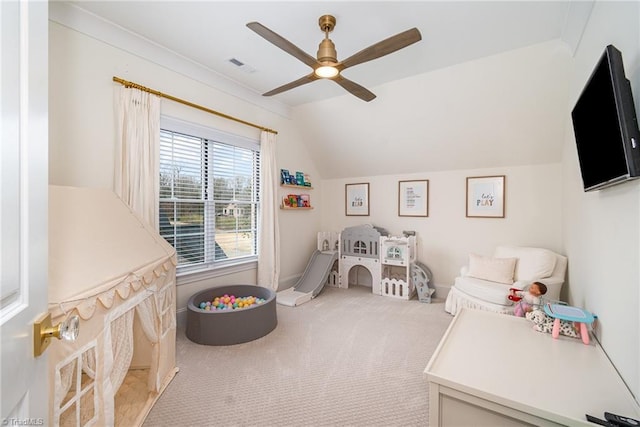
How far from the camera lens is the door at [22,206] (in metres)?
0.59

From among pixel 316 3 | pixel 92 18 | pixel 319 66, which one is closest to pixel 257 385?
pixel 319 66

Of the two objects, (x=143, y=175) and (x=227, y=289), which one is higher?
(x=143, y=175)

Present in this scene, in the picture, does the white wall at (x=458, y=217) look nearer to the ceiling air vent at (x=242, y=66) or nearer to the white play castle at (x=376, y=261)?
the white play castle at (x=376, y=261)

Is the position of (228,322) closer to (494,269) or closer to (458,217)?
(494,269)

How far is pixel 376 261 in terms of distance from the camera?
4.30 m

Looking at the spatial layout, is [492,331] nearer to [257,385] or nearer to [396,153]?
[257,385]

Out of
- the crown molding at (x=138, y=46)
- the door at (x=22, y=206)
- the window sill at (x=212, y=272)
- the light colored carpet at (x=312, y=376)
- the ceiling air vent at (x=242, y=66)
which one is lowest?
the light colored carpet at (x=312, y=376)

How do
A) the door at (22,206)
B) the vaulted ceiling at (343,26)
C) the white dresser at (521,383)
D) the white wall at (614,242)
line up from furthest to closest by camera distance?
the vaulted ceiling at (343,26)
the white wall at (614,242)
the white dresser at (521,383)
the door at (22,206)

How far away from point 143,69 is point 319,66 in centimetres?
180

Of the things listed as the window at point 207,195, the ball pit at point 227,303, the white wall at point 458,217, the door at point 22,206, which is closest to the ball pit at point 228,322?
the ball pit at point 227,303

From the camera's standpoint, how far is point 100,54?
243 cm

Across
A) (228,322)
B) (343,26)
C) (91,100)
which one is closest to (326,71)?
(343,26)

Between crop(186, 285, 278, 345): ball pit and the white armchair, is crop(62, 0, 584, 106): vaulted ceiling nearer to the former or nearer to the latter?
the white armchair

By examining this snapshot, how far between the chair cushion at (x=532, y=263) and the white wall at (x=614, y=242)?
30.1 inches
